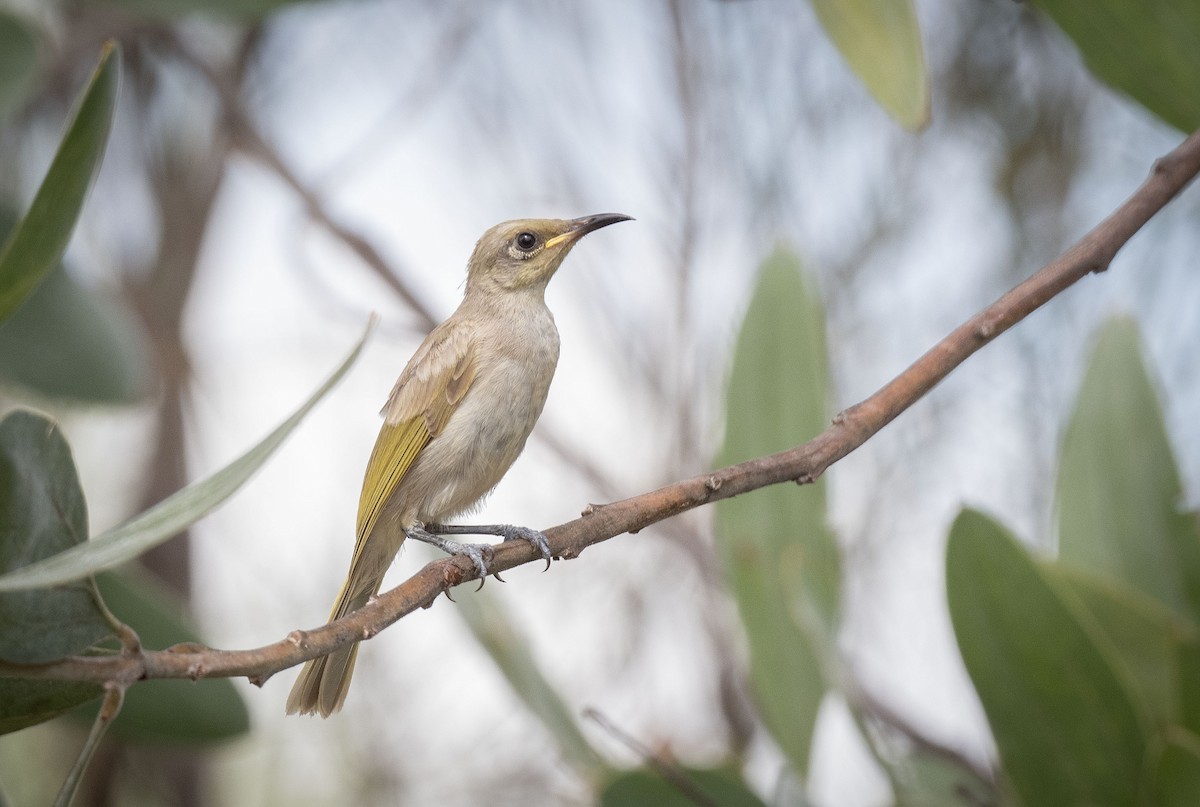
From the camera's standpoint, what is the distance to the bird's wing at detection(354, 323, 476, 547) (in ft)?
7.11

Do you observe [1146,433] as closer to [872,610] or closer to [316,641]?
[872,610]

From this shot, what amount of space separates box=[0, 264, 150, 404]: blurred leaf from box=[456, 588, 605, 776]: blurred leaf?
2.92 ft

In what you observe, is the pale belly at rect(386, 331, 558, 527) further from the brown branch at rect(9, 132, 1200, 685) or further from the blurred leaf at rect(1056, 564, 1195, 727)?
the blurred leaf at rect(1056, 564, 1195, 727)

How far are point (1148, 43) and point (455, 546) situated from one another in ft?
4.81

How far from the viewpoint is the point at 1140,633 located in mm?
1927

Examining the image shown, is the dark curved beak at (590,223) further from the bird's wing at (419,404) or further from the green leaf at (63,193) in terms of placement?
the green leaf at (63,193)

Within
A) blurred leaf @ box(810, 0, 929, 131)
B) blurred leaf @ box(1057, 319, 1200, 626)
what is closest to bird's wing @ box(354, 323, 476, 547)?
blurred leaf @ box(810, 0, 929, 131)

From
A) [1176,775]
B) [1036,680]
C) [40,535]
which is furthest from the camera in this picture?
[1036,680]

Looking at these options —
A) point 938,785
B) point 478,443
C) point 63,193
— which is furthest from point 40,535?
point 938,785

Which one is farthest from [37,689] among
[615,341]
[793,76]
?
[793,76]

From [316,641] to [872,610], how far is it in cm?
236

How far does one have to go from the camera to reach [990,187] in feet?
11.5

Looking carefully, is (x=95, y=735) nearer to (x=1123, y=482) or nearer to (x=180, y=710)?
(x=180, y=710)

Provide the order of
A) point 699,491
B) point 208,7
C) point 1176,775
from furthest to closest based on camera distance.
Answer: point 208,7
point 1176,775
point 699,491
